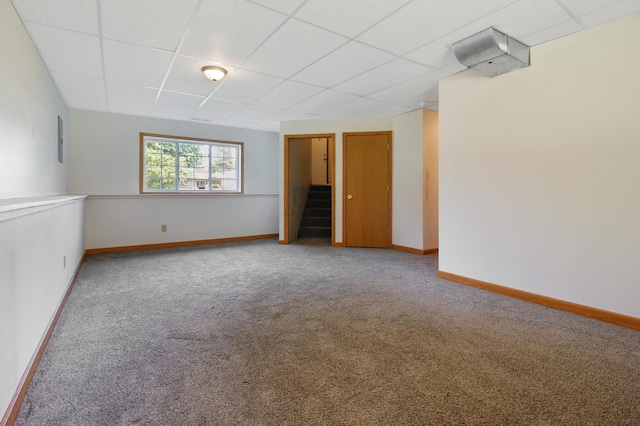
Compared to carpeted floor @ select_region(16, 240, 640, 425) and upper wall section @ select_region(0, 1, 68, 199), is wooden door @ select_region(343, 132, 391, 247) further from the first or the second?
upper wall section @ select_region(0, 1, 68, 199)

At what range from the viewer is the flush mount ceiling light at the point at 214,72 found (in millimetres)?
3197

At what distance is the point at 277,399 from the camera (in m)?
1.40

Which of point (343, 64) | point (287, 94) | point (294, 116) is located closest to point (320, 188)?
point (294, 116)

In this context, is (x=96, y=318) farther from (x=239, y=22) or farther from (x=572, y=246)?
(x=572, y=246)

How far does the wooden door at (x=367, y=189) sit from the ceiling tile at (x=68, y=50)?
3699 millimetres

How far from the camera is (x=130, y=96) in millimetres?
4133

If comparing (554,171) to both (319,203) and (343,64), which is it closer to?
(343,64)

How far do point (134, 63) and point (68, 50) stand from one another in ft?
1.72

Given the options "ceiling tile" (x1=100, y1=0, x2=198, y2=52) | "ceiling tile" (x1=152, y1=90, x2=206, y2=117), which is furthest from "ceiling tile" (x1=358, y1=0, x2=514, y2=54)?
"ceiling tile" (x1=152, y1=90, x2=206, y2=117)

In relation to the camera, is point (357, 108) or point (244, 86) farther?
point (357, 108)

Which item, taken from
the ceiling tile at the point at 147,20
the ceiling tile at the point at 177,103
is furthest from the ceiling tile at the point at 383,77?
the ceiling tile at the point at 177,103

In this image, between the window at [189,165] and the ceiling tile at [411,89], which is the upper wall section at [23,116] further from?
the ceiling tile at [411,89]

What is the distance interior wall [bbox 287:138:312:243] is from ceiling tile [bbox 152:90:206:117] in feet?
6.15

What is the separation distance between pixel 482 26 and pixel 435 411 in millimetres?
2697
